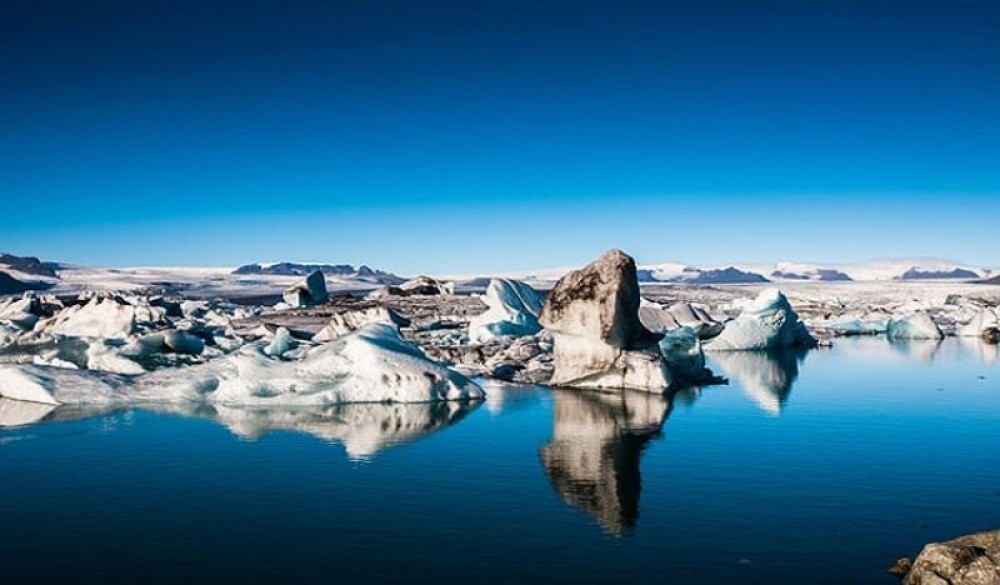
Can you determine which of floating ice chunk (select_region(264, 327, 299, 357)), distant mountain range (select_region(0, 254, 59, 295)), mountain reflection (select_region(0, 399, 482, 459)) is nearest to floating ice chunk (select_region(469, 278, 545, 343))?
floating ice chunk (select_region(264, 327, 299, 357))

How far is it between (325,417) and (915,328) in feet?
98.5

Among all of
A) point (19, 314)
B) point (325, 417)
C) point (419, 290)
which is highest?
point (419, 290)

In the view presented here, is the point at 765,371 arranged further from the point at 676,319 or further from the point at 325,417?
the point at 325,417

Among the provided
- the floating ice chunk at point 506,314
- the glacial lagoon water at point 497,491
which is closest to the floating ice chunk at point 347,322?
the floating ice chunk at point 506,314

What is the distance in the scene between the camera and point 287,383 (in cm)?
1788

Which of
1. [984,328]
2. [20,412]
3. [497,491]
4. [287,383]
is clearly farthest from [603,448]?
[984,328]

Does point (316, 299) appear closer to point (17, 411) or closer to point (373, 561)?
point (17, 411)

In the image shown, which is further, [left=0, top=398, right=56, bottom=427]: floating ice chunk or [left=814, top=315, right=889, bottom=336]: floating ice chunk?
[left=814, top=315, right=889, bottom=336]: floating ice chunk

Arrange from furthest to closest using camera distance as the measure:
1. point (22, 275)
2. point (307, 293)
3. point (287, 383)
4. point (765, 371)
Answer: point (22, 275)
point (307, 293)
point (765, 371)
point (287, 383)

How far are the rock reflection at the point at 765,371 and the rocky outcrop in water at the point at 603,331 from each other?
2.41 meters

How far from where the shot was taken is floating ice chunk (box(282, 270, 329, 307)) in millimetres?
54422

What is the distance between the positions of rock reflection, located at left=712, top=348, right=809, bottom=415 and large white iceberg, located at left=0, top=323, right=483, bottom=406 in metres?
6.39

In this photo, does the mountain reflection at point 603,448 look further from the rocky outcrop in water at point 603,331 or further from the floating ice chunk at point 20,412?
the floating ice chunk at point 20,412

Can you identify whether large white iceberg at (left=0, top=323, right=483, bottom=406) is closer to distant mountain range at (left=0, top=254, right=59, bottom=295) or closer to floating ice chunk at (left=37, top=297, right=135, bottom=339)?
floating ice chunk at (left=37, top=297, right=135, bottom=339)
